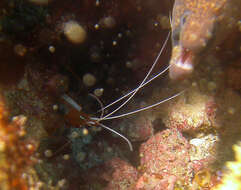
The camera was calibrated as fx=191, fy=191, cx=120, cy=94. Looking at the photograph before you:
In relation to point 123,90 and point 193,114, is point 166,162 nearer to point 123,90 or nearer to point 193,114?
point 193,114

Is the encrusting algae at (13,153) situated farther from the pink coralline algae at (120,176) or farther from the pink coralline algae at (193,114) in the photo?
the pink coralline algae at (193,114)

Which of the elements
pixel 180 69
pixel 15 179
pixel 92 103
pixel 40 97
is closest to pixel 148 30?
pixel 180 69

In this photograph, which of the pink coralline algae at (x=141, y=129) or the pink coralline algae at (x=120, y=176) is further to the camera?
the pink coralline algae at (x=141, y=129)

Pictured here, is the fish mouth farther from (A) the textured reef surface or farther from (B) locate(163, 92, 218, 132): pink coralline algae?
(B) locate(163, 92, 218, 132): pink coralline algae

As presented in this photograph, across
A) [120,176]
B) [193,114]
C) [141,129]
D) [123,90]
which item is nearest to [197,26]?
[193,114]

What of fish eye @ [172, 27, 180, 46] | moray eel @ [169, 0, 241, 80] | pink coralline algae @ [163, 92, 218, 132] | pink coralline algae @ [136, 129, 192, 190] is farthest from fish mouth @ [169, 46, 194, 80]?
pink coralline algae @ [136, 129, 192, 190]

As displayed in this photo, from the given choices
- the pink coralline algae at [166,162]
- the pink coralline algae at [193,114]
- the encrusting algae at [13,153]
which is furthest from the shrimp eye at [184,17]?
the encrusting algae at [13,153]

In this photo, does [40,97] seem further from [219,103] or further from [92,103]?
[219,103]
